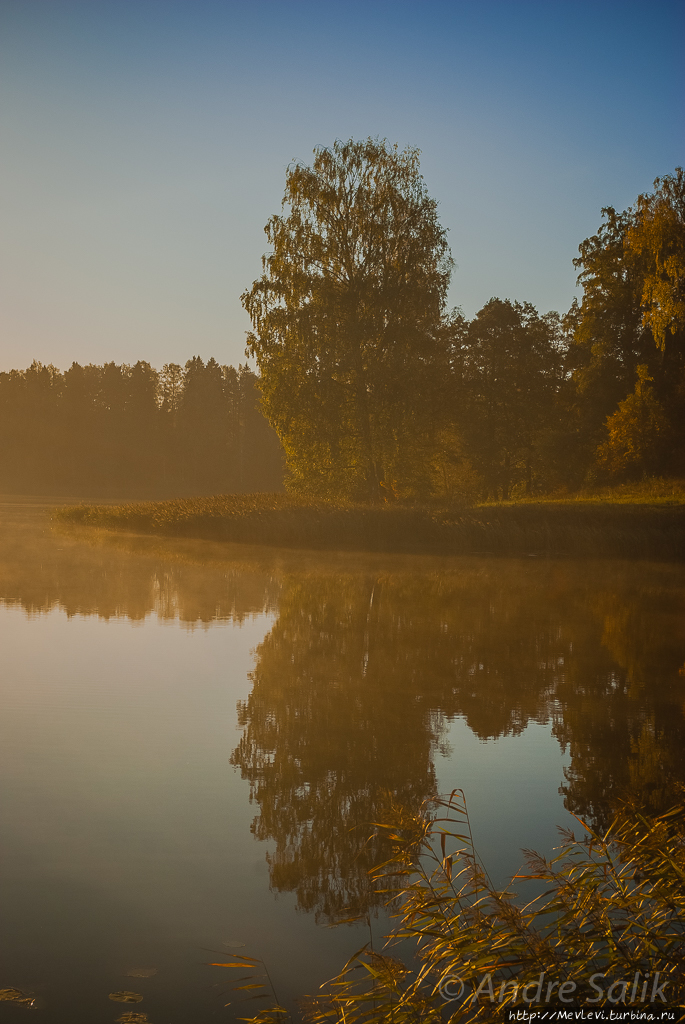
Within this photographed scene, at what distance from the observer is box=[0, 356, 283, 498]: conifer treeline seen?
99750mm

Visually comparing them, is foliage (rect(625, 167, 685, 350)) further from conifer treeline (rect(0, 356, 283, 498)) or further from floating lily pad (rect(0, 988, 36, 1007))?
conifer treeline (rect(0, 356, 283, 498))

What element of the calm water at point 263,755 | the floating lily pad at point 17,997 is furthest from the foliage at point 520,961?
the floating lily pad at point 17,997

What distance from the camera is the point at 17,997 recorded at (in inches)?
130

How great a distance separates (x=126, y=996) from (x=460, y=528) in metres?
22.0

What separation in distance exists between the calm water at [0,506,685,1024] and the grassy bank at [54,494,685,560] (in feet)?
29.1

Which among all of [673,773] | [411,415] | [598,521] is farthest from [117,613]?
[411,415]

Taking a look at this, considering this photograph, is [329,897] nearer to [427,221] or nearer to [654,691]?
[654,691]

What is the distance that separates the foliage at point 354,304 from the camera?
101 ft

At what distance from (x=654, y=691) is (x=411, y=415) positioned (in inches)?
952

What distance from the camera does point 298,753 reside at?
6.56 m

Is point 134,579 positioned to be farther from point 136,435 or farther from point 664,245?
point 136,435

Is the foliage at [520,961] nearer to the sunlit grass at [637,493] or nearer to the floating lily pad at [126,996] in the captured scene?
the floating lily pad at [126,996]

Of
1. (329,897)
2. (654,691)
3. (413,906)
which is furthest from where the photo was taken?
(654,691)

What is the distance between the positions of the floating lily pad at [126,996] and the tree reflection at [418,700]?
39.6 inches
